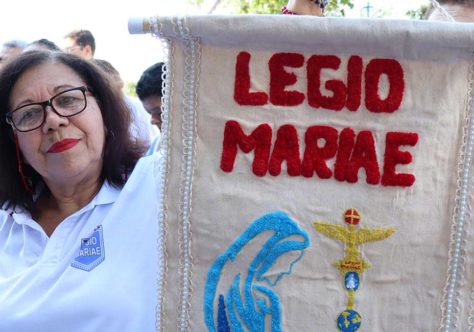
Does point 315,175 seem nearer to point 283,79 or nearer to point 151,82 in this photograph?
point 283,79

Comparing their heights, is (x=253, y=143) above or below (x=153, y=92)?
below

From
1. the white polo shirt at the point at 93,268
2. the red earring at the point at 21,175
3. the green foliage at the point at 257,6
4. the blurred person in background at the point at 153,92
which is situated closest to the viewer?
the white polo shirt at the point at 93,268

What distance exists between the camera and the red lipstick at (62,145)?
158 cm

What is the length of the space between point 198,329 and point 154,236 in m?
0.32

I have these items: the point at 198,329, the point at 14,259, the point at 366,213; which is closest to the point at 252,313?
the point at 198,329

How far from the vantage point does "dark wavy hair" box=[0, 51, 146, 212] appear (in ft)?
5.50

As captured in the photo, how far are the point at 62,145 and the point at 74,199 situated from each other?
0.23m

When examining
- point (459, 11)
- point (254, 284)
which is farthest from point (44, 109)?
point (459, 11)

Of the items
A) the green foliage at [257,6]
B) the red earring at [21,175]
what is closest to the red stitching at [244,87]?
the red earring at [21,175]

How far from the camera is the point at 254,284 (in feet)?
4.22

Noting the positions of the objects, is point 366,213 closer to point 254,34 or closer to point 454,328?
point 454,328

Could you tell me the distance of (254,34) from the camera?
120 centimetres

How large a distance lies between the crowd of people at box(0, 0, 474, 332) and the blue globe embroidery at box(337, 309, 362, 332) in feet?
1.65

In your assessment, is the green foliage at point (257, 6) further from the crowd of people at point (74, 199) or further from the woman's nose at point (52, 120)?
the woman's nose at point (52, 120)
